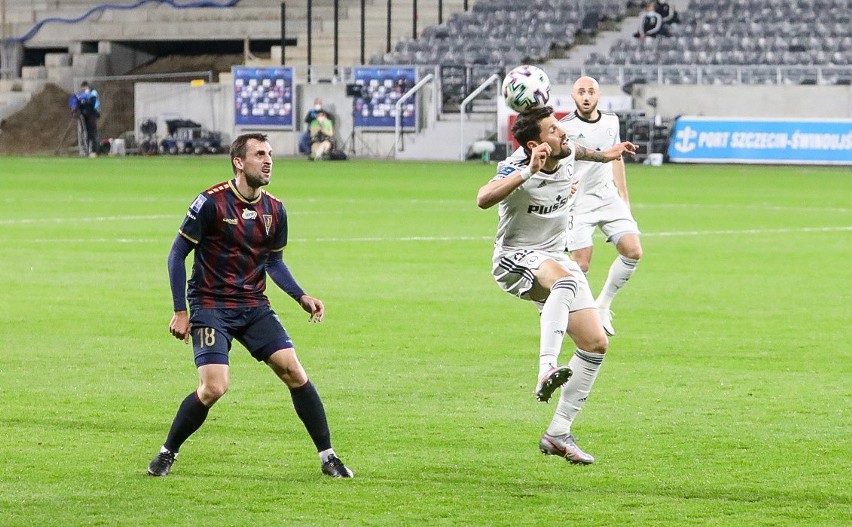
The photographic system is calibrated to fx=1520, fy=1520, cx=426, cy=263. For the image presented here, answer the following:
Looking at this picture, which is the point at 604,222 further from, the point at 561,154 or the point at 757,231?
the point at 757,231

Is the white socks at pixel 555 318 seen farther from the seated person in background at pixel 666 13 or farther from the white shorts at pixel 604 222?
the seated person in background at pixel 666 13

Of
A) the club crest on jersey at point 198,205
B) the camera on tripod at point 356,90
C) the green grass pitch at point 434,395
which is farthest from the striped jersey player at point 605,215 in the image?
the camera on tripod at point 356,90

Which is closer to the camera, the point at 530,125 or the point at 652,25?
the point at 530,125

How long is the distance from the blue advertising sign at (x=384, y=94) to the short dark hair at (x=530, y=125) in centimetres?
3962

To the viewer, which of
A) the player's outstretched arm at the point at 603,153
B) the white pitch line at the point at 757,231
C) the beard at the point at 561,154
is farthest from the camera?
the white pitch line at the point at 757,231

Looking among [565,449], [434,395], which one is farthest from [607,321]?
[565,449]

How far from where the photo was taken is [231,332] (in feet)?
24.3

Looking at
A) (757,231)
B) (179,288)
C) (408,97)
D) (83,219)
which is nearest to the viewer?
(179,288)

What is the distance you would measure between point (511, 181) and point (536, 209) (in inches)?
20.8

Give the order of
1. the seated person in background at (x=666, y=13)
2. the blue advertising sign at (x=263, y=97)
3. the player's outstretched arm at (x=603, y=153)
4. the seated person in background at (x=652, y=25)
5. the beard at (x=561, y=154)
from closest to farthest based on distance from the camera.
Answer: the beard at (x=561, y=154) → the player's outstretched arm at (x=603, y=153) → the seated person in background at (x=652, y=25) → the seated person in background at (x=666, y=13) → the blue advertising sign at (x=263, y=97)

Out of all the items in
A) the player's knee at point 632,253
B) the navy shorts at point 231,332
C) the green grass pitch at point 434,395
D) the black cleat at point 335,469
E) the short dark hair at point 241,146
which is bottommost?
the green grass pitch at point 434,395

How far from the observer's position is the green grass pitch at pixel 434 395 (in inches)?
273

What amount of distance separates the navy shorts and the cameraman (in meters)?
42.2

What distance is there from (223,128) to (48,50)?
533 inches
